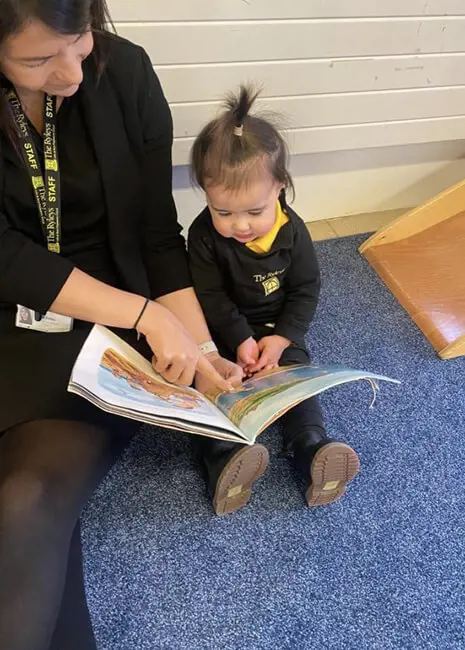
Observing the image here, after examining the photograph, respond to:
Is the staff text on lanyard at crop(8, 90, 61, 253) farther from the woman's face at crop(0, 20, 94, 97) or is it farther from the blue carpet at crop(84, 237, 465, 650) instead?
the blue carpet at crop(84, 237, 465, 650)

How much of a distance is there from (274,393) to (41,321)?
1.11ft

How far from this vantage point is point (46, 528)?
769 millimetres

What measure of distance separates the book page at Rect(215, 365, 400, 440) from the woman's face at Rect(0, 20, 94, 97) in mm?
457

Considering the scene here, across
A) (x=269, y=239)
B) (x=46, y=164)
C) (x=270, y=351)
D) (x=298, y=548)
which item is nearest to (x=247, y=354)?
(x=270, y=351)

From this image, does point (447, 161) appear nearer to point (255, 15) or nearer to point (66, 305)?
point (255, 15)

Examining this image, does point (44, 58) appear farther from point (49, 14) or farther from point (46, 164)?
point (46, 164)

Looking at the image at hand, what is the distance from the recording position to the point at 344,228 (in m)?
1.68

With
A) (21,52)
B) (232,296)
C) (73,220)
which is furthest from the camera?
(232,296)

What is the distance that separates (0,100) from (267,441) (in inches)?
27.3

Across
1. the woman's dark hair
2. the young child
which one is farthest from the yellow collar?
the woman's dark hair

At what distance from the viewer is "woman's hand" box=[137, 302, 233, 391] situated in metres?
0.92

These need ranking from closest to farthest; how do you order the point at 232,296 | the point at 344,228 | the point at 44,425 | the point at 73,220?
the point at 44,425, the point at 73,220, the point at 232,296, the point at 344,228

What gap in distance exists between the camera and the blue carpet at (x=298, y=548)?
3.18 feet

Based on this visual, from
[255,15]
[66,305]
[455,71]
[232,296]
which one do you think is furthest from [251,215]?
[455,71]
